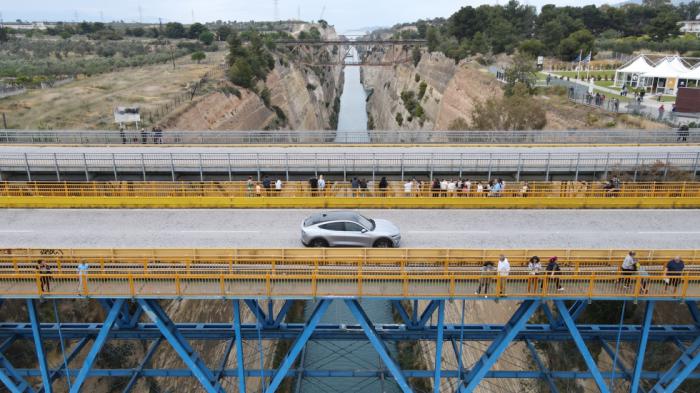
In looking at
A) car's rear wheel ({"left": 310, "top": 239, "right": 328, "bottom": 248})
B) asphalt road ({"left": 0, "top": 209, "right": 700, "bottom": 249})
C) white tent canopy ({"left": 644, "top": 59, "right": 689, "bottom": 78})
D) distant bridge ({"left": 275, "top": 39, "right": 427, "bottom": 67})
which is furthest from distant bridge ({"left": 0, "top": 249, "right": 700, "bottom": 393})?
distant bridge ({"left": 275, "top": 39, "right": 427, "bottom": 67})

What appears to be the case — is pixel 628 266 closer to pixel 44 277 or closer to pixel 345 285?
pixel 345 285

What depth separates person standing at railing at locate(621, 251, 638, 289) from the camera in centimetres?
1416

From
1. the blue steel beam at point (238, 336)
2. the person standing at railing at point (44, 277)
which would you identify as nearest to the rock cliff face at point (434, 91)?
the blue steel beam at point (238, 336)

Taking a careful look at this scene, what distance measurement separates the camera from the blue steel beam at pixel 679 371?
15078mm

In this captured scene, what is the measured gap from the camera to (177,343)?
1499 cm

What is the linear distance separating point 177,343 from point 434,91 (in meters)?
76.2

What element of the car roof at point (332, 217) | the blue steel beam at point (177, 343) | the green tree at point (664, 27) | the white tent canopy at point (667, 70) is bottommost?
the blue steel beam at point (177, 343)

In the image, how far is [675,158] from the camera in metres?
27.4

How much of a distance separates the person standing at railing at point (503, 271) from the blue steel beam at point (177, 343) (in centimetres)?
866

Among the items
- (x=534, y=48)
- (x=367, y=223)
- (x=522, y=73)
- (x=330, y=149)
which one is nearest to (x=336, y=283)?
(x=367, y=223)

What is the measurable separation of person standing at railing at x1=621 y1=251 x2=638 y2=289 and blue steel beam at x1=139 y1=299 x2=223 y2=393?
11888 millimetres

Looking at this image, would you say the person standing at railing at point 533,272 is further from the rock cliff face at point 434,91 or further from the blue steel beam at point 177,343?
the rock cliff face at point 434,91

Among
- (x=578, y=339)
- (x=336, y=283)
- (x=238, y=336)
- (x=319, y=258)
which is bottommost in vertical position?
(x=238, y=336)

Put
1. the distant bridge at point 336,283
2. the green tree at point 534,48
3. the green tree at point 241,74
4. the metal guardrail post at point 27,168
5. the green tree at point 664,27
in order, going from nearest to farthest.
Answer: the distant bridge at point 336,283
the metal guardrail post at point 27,168
the green tree at point 241,74
the green tree at point 534,48
the green tree at point 664,27
